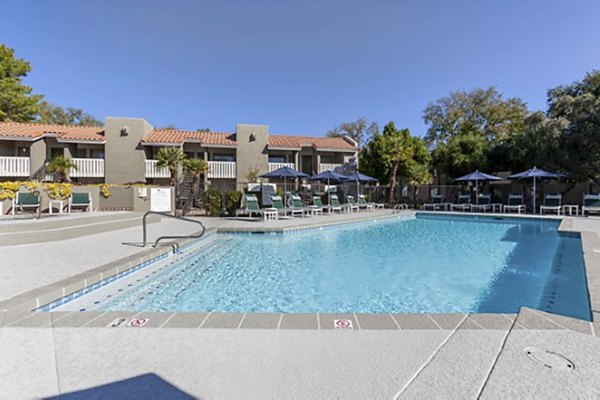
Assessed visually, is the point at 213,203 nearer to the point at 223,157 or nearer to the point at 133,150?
the point at 223,157

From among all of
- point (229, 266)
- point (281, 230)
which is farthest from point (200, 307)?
point (281, 230)

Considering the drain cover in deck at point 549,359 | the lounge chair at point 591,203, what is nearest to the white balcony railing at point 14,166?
the drain cover in deck at point 549,359

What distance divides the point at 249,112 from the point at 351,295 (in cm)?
2163

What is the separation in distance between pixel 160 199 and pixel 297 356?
14.8m

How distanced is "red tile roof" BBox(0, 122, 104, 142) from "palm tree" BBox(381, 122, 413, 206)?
18.3m

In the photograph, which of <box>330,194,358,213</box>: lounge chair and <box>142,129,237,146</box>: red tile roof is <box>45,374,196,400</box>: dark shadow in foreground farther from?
<box>142,129,237,146</box>: red tile roof

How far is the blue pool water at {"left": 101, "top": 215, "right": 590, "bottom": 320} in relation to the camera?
Result: 4590 millimetres

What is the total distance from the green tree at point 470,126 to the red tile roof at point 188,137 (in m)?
15.8

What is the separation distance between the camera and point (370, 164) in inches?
890

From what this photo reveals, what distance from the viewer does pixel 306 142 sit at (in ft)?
75.5

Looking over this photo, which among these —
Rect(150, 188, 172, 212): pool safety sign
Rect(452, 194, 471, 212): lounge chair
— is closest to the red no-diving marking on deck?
Rect(150, 188, 172, 212): pool safety sign

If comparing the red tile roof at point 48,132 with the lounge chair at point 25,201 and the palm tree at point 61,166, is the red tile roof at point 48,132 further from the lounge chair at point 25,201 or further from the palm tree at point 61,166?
the lounge chair at point 25,201

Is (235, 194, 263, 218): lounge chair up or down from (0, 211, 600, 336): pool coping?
up

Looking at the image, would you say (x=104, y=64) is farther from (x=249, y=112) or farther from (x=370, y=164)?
(x=370, y=164)
